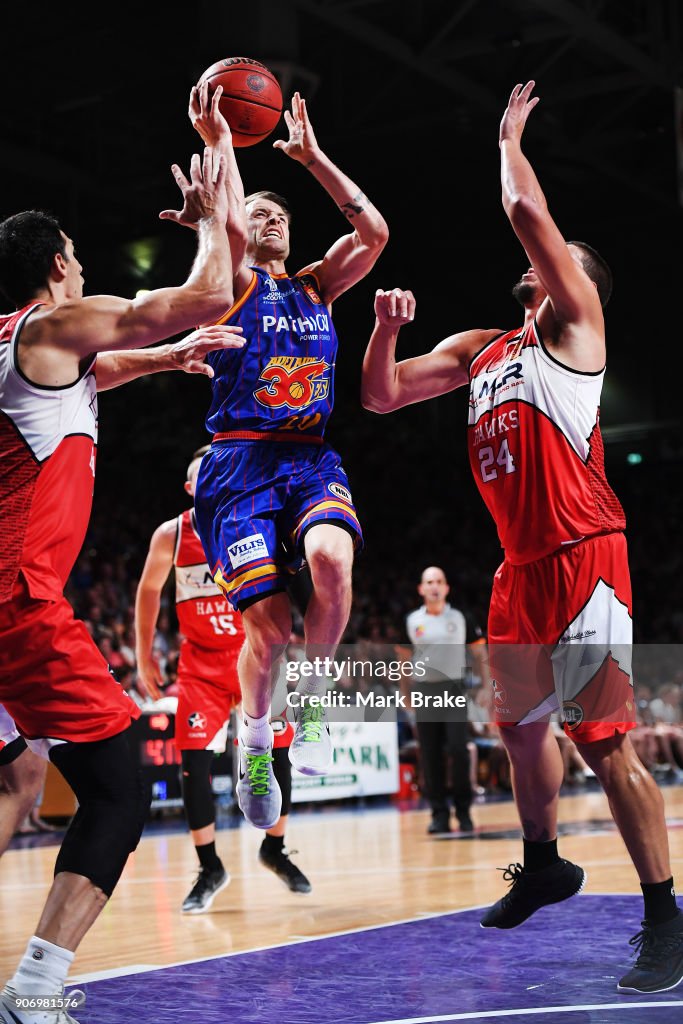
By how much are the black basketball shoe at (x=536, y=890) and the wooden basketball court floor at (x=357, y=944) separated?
194 mm

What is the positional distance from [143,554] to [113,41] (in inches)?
274

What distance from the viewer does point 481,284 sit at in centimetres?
2164

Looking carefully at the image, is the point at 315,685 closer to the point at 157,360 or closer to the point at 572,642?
the point at 572,642

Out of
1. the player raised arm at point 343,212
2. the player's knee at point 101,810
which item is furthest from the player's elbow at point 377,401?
the player's knee at point 101,810

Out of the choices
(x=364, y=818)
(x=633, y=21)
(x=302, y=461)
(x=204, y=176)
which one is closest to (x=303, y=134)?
(x=204, y=176)

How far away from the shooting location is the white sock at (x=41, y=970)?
343 cm

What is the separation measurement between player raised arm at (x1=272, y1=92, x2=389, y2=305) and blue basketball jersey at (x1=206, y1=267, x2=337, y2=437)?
27 centimetres

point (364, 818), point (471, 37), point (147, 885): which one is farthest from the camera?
point (471, 37)

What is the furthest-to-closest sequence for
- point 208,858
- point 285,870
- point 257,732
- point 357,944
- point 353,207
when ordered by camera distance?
point 285,870, point 208,858, point 357,944, point 353,207, point 257,732

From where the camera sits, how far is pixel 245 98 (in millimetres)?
5227

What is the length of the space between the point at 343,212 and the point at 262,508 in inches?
52.1

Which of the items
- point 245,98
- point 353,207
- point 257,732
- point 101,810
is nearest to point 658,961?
point 257,732

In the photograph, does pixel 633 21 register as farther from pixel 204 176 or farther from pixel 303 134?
pixel 204 176

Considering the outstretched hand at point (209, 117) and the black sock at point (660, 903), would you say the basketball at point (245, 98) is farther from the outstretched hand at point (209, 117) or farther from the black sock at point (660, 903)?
the black sock at point (660, 903)
